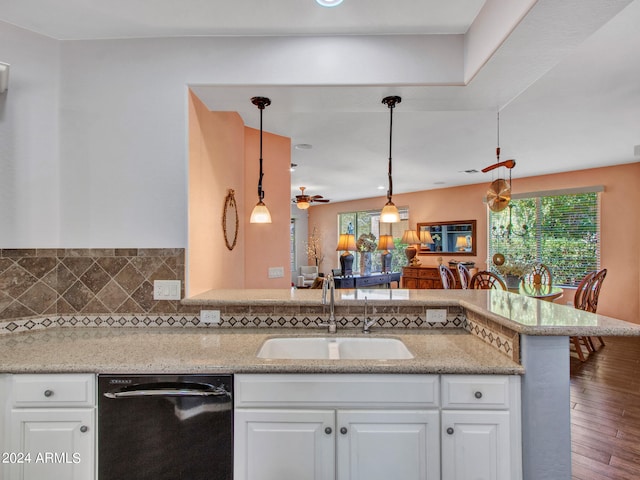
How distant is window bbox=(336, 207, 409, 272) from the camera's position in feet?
25.3

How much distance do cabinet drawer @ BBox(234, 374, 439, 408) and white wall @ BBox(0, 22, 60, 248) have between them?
5.16 ft

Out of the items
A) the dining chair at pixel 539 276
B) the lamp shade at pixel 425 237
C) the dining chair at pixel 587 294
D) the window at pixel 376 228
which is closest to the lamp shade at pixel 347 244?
the lamp shade at pixel 425 237

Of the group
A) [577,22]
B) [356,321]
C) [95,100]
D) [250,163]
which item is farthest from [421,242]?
[95,100]

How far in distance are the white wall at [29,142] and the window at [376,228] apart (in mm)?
6473

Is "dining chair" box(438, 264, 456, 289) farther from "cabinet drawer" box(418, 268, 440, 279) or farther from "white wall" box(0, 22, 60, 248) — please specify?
"white wall" box(0, 22, 60, 248)

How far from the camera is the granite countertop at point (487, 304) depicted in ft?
4.55

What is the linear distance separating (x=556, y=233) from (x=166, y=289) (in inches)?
227

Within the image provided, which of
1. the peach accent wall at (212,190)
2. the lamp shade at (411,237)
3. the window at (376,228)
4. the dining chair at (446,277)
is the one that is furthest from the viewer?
the window at (376,228)

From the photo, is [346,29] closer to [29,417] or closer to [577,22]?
[577,22]

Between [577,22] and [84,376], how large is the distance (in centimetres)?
267

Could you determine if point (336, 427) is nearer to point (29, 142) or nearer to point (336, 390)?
point (336, 390)

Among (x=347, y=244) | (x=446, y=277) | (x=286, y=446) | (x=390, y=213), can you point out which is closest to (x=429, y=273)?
(x=446, y=277)

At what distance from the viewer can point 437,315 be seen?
2.06m

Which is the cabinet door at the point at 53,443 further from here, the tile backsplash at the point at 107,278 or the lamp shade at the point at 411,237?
the lamp shade at the point at 411,237
